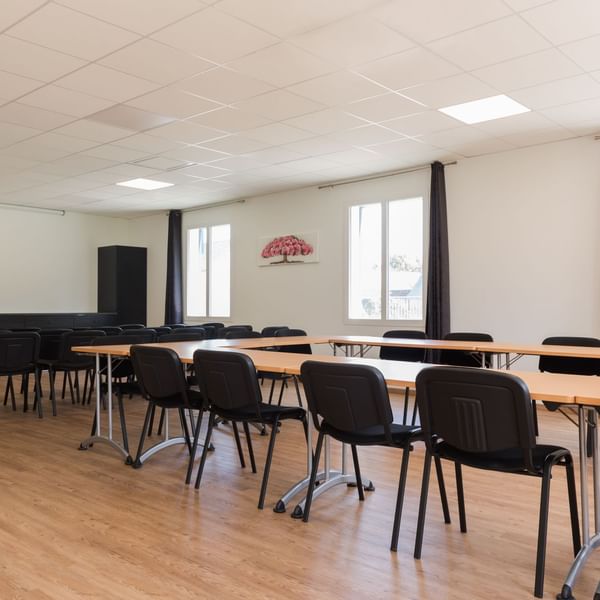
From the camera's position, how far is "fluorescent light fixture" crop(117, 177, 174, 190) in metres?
8.72

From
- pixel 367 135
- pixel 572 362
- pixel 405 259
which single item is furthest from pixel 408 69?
pixel 405 259

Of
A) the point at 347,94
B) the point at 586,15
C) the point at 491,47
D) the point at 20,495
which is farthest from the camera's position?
the point at 347,94

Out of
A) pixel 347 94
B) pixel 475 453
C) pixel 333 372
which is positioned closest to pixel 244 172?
pixel 347 94

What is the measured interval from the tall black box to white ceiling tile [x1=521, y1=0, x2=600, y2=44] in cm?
912

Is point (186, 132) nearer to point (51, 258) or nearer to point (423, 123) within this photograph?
point (423, 123)

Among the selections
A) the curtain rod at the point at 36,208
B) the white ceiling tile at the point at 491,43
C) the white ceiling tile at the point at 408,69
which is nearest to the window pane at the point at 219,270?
the curtain rod at the point at 36,208

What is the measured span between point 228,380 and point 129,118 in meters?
3.44

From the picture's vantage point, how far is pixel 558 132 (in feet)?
20.7

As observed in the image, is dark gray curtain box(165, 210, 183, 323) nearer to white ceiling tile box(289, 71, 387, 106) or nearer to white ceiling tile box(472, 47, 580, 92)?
white ceiling tile box(289, 71, 387, 106)

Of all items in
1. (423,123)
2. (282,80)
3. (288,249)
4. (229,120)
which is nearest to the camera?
(282,80)

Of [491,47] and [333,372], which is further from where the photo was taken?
[491,47]

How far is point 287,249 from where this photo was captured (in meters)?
9.44

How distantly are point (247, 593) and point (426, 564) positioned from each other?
2.61 feet

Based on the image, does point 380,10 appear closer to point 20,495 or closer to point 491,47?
point 491,47
